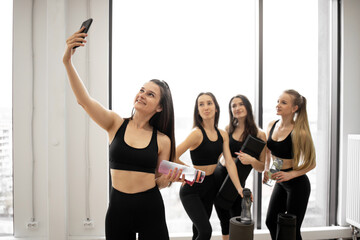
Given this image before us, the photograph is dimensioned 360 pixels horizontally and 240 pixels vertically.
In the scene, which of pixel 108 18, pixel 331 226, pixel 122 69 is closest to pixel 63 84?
pixel 122 69

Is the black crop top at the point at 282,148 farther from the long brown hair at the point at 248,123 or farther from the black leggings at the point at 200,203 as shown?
the black leggings at the point at 200,203

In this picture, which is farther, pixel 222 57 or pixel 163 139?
pixel 222 57

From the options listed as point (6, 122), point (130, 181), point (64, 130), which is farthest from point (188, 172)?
point (6, 122)

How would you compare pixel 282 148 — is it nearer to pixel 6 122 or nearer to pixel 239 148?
pixel 239 148

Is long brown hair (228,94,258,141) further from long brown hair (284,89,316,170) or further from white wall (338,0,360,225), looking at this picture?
white wall (338,0,360,225)

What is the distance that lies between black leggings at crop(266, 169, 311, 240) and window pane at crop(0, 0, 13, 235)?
8.22 feet

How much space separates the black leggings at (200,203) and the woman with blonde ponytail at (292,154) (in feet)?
1.86

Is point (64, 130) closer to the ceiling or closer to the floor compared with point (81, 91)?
closer to the floor

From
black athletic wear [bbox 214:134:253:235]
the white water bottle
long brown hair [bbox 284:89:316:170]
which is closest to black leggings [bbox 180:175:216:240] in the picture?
black athletic wear [bbox 214:134:253:235]

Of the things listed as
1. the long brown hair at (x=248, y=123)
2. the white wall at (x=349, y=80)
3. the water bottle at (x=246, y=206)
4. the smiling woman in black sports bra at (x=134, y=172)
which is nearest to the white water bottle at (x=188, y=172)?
the smiling woman in black sports bra at (x=134, y=172)

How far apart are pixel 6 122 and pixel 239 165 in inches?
88.7

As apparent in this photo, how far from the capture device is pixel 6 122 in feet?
7.66

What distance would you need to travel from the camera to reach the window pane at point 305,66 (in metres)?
2.68

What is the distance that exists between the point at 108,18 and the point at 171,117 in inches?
59.5
